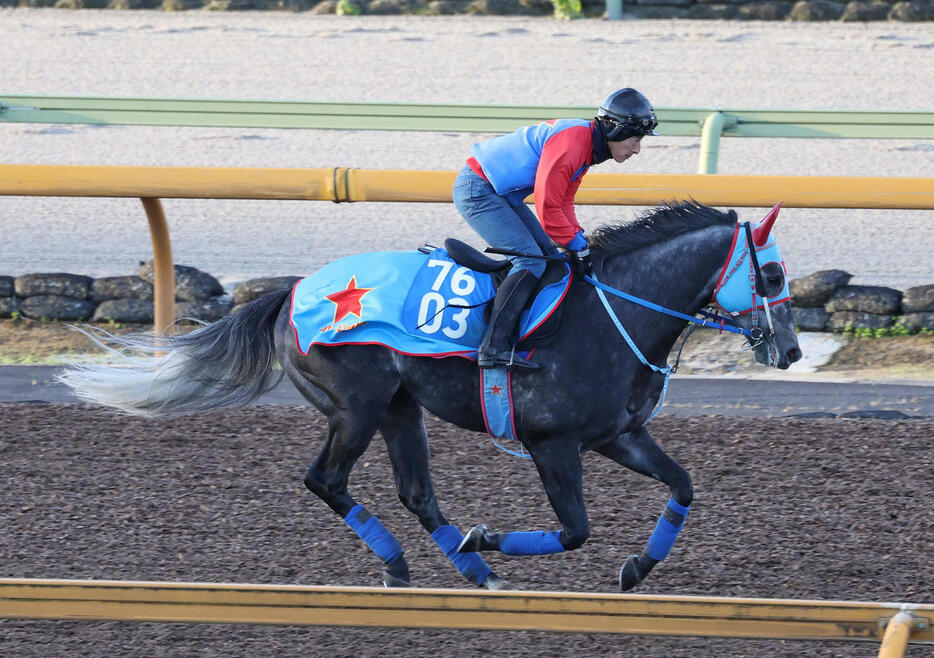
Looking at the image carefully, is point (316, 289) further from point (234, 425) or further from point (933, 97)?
point (933, 97)

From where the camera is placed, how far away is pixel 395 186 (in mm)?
6977

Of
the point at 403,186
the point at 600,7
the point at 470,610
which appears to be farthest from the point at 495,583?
the point at 600,7

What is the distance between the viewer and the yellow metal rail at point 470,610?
3.37 metres

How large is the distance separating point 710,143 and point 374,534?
4048 millimetres

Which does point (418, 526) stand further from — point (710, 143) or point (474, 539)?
point (710, 143)

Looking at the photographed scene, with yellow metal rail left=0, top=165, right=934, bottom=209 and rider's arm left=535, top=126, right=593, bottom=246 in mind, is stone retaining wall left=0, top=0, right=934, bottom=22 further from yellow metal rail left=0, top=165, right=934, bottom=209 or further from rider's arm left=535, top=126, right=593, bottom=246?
rider's arm left=535, top=126, right=593, bottom=246

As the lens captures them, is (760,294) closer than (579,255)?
Yes

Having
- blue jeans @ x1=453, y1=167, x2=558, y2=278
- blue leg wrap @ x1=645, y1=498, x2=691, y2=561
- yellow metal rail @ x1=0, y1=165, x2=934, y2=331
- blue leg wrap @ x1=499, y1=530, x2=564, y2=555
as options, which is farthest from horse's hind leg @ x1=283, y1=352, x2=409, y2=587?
yellow metal rail @ x1=0, y1=165, x2=934, y2=331

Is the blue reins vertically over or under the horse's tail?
over

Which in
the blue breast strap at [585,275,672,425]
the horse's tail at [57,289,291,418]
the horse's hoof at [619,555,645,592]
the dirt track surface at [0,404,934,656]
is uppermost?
the blue breast strap at [585,275,672,425]

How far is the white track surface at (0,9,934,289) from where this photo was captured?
1073cm

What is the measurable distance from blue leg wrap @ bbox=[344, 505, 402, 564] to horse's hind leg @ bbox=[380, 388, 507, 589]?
0.19 metres

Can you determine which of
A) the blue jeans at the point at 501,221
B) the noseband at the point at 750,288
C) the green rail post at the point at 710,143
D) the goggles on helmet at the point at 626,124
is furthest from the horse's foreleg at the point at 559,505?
the green rail post at the point at 710,143

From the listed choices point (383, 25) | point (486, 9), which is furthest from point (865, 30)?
point (383, 25)
